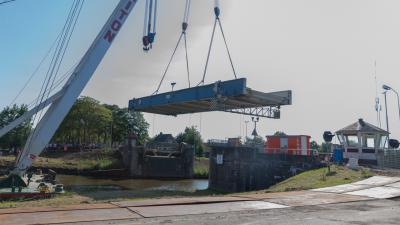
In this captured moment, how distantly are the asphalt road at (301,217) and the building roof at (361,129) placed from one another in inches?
802

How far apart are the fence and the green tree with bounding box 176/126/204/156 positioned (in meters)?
68.7

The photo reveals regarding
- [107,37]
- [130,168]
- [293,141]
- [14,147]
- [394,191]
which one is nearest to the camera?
[394,191]

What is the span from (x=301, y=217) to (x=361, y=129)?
23.9m

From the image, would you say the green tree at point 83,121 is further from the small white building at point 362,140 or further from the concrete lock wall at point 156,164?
the small white building at point 362,140

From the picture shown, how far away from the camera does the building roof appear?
31.8 metres

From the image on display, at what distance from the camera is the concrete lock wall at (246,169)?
34062mm

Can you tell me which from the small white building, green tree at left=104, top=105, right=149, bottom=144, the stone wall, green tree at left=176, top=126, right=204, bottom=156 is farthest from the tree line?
the small white building

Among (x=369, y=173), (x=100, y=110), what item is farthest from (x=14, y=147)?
(x=369, y=173)

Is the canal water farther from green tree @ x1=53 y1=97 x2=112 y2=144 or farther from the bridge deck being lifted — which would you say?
green tree @ x1=53 y1=97 x2=112 y2=144

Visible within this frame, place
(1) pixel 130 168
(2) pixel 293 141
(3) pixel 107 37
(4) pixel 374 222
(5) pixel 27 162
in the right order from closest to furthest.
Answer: (4) pixel 374 222 < (5) pixel 27 162 < (3) pixel 107 37 < (2) pixel 293 141 < (1) pixel 130 168

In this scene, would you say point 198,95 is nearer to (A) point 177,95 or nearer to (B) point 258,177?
(A) point 177,95

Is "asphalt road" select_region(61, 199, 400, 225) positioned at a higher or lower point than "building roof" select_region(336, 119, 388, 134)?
lower

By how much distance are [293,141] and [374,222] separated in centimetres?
2820

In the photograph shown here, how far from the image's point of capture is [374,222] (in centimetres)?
1003
